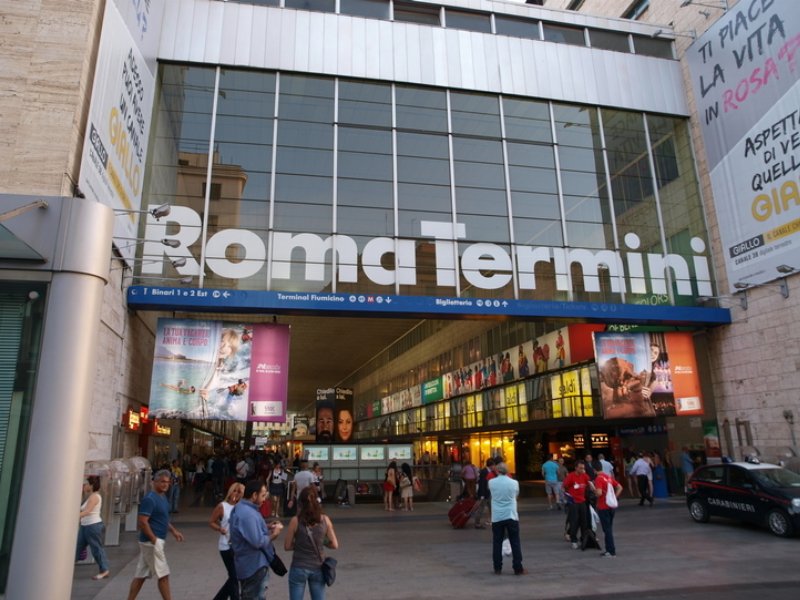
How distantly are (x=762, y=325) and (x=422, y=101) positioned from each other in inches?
567

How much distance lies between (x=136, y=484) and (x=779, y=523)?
14.2m

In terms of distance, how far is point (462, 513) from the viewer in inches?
555

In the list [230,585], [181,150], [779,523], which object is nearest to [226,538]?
[230,585]

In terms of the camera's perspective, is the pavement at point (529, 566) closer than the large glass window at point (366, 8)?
Yes

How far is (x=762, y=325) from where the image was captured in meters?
19.1

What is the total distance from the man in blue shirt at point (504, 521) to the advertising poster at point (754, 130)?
14529mm

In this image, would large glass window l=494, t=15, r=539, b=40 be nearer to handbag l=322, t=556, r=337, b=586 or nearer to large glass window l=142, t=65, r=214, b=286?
large glass window l=142, t=65, r=214, b=286

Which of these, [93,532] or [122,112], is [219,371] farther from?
[93,532]

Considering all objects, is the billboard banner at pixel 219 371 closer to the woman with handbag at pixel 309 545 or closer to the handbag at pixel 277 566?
the handbag at pixel 277 566

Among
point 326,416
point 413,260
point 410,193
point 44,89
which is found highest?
point 410,193

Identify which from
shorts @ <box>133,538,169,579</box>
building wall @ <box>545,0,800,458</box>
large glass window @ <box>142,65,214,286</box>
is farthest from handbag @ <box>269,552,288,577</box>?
building wall @ <box>545,0,800,458</box>

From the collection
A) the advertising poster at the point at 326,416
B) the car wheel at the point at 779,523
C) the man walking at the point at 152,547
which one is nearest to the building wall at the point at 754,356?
the car wheel at the point at 779,523

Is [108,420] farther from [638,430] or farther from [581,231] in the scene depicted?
[638,430]

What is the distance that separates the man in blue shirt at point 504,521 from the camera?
28.3ft
